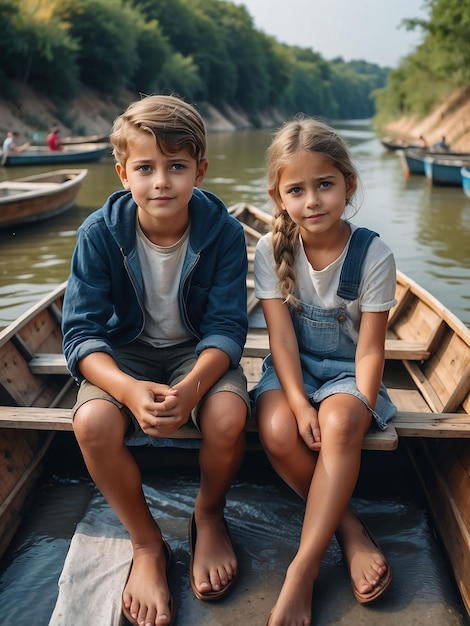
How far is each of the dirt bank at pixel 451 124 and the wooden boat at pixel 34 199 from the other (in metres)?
18.1

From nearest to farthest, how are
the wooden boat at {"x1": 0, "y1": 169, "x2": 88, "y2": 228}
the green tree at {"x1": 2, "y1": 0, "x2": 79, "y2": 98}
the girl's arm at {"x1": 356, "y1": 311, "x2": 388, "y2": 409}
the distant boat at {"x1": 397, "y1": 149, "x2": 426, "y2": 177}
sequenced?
1. the girl's arm at {"x1": 356, "y1": 311, "x2": 388, "y2": 409}
2. the wooden boat at {"x1": 0, "y1": 169, "x2": 88, "y2": 228}
3. the distant boat at {"x1": 397, "y1": 149, "x2": 426, "y2": 177}
4. the green tree at {"x1": 2, "y1": 0, "x2": 79, "y2": 98}

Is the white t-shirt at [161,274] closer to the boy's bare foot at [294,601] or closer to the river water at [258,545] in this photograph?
the river water at [258,545]

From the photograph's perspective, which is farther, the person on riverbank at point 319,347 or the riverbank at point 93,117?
the riverbank at point 93,117

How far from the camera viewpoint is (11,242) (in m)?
8.59

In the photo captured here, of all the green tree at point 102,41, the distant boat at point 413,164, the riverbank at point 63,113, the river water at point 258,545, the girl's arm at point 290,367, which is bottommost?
the riverbank at point 63,113

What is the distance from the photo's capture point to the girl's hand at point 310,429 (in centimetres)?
207

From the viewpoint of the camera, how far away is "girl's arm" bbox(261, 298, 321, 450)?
6.85 feet

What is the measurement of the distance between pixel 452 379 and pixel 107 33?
37572 millimetres

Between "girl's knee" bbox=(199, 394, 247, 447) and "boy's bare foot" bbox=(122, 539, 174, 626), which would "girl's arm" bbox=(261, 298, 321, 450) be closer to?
"girl's knee" bbox=(199, 394, 247, 447)

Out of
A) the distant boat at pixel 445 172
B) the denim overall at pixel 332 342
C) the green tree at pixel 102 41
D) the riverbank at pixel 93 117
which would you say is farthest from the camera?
the green tree at pixel 102 41

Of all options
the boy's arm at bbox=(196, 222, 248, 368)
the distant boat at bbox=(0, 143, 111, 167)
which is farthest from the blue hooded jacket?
the distant boat at bbox=(0, 143, 111, 167)

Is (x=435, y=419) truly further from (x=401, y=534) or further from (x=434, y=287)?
(x=434, y=287)

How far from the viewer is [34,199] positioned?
28.8 ft

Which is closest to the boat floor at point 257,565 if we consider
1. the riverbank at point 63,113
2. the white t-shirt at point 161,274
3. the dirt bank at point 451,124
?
the white t-shirt at point 161,274
